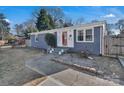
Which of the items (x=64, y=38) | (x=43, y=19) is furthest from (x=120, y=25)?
(x=43, y=19)

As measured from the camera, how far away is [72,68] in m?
5.74

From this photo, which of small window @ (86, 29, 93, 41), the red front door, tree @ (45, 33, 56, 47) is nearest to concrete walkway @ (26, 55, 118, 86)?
small window @ (86, 29, 93, 41)

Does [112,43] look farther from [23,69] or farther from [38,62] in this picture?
[23,69]

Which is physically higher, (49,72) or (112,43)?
(112,43)

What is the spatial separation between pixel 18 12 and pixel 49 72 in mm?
2549

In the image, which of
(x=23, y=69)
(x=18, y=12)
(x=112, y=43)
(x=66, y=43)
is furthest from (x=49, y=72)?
(x=66, y=43)

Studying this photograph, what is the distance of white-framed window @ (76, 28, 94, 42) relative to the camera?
27.8 ft

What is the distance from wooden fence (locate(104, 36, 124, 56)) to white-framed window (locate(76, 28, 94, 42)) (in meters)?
0.89

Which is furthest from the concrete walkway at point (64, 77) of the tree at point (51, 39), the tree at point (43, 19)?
the tree at point (51, 39)

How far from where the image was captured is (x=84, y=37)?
8.84 m

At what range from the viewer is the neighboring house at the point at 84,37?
26.2 ft

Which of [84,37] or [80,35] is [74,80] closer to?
[84,37]

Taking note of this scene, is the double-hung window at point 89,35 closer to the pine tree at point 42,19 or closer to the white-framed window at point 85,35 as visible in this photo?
the white-framed window at point 85,35

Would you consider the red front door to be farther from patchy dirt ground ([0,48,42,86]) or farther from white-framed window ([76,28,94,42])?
patchy dirt ground ([0,48,42,86])
